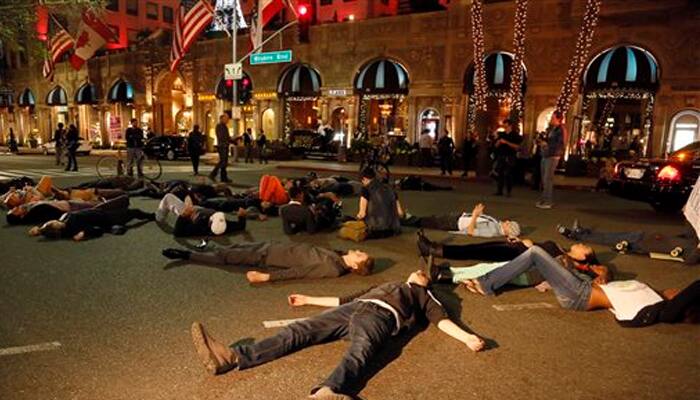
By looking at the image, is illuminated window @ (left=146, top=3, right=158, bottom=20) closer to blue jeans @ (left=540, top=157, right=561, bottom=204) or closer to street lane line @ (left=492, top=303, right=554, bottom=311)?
blue jeans @ (left=540, top=157, right=561, bottom=204)

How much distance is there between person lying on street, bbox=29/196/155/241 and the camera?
7332 mm

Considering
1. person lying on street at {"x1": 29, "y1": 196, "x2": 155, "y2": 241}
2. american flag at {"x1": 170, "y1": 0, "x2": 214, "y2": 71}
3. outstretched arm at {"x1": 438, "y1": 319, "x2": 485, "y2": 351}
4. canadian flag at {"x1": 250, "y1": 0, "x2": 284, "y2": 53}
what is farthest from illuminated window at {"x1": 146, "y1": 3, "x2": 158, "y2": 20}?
outstretched arm at {"x1": 438, "y1": 319, "x2": 485, "y2": 351}

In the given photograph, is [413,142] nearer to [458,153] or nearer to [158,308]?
[458,153]

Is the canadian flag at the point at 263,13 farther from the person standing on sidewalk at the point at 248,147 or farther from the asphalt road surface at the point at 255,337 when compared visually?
the asphalt road surface at the point at 255,337

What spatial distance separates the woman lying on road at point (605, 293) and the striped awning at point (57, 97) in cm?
5162

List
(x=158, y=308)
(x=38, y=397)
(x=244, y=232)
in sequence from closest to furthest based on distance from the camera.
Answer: (x=38, y=397) < (x=158, y=308) < (x=244, y=232)

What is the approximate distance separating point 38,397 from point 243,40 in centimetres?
3333

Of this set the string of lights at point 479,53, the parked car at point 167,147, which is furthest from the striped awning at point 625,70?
the parked car at point 167,147

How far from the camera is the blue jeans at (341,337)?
129 inches

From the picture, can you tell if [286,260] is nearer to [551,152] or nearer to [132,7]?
[551,152]

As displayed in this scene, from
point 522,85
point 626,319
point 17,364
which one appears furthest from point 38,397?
point 522,85

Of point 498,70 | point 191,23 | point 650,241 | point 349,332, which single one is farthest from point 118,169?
point 498,70

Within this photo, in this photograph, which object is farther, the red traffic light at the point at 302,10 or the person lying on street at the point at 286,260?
the red traffic light at the point at 302,10

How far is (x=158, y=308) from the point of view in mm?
4762
